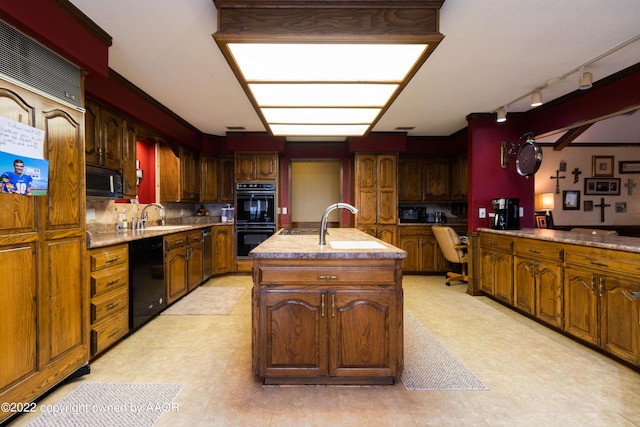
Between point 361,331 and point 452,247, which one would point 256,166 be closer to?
Answer: point 452,247

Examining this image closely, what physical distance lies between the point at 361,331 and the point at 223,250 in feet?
12.7

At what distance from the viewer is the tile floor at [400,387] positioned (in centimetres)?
178

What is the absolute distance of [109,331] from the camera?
260 cm

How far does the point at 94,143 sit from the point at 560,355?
438 centimetres

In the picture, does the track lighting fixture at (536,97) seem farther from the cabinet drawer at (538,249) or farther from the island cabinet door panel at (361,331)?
the island cabinet door panel at (361,331)

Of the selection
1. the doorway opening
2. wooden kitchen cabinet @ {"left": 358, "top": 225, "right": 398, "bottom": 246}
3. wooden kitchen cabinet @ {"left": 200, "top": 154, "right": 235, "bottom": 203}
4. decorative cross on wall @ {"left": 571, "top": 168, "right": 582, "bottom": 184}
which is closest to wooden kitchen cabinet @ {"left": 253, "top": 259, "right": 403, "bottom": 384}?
wooden kitchen cabinet @ {"left": 358, "top": 225, "right": 398, "bottom": 246}

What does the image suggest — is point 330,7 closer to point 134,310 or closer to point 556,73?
point 556,73

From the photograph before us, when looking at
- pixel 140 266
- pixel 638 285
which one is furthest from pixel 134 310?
pixel 638 285

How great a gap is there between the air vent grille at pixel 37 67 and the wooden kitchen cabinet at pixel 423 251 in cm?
480

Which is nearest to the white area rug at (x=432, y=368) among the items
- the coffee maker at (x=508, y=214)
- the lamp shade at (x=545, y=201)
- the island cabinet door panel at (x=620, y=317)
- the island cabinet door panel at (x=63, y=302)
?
the island cabinet door panel at (x=620, y=317)

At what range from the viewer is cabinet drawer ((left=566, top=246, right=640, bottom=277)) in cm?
227

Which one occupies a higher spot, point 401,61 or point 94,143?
point 401,61

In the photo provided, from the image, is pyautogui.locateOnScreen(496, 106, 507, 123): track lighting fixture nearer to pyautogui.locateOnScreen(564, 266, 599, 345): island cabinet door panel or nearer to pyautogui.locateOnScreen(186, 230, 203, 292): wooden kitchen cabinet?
pyautogui.locateOnScreen(564, 266, 599, 345): island cabinet door panel

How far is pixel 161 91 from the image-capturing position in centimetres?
360
